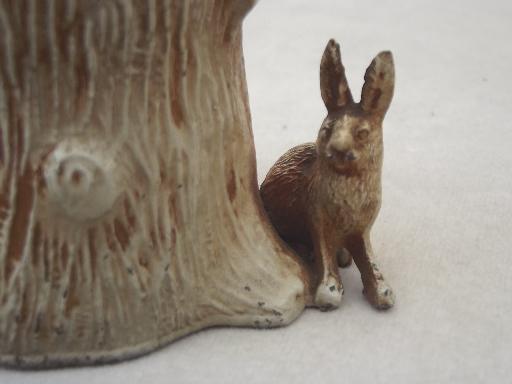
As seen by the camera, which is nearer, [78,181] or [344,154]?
[78,181]

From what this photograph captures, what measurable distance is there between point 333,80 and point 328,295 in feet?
1.14

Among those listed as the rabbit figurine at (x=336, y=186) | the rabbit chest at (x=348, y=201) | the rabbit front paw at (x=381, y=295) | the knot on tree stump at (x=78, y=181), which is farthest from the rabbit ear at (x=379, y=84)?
the knot on tree stump at (x=78, y=181)

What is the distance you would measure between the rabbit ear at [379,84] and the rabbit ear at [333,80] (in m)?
0.03

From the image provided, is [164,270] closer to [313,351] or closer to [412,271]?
[313,351]

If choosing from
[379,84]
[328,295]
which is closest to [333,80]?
[379,84]

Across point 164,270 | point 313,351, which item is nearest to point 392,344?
point 313,351

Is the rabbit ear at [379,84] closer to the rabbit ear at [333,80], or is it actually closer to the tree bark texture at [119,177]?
the rabbit ear at [333,80]

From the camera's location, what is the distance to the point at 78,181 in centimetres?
105

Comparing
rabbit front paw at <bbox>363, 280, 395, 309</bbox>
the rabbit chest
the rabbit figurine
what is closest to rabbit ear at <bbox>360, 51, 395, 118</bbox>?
the rabbit figurine

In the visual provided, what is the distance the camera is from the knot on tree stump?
41.3 inches

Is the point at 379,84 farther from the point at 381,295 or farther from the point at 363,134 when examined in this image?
the point at 381,295

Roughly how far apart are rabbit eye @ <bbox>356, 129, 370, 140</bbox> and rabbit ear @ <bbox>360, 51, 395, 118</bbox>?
0.03 metres

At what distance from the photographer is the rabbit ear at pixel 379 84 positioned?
1164 mm

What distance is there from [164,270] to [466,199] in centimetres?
86
